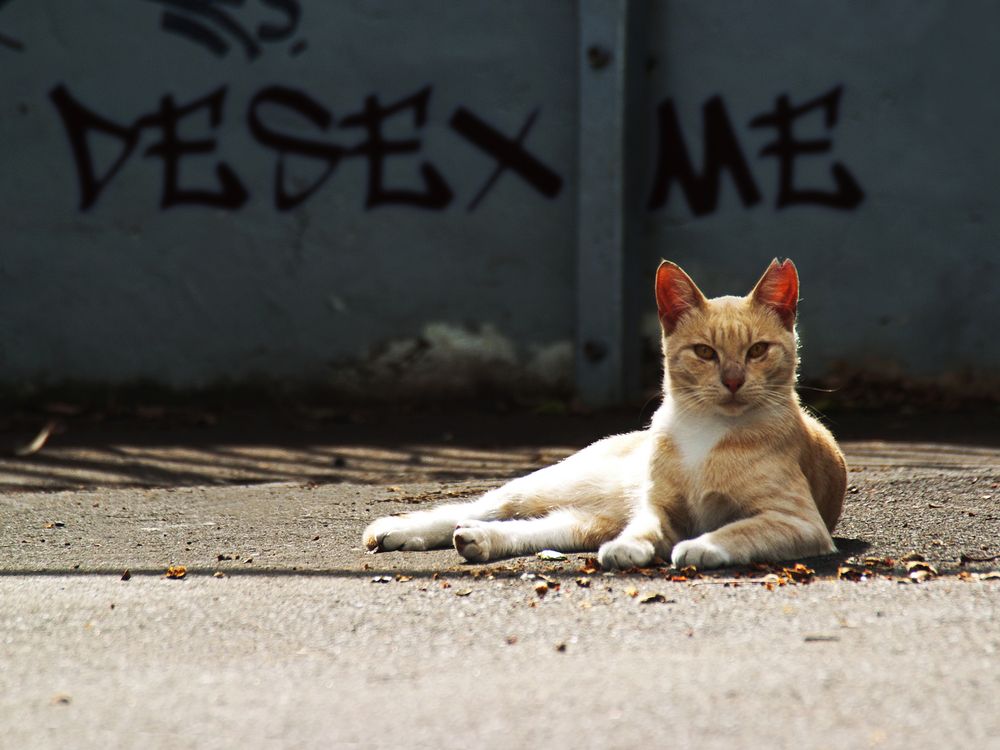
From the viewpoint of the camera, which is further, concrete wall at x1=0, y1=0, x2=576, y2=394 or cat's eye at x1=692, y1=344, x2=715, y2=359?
concrete wall at x1=0, y1=0, x2=576, y2=394

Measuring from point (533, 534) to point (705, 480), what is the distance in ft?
1.83

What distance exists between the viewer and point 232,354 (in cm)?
803

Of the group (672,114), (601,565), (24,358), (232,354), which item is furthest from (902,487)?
(24,358)

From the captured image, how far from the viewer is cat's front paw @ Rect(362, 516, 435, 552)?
395 centimetres

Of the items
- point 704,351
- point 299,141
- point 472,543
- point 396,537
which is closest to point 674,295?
point 704,351

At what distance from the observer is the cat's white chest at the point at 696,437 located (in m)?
3.74

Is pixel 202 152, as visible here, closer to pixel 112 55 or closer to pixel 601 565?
pixel 112 55

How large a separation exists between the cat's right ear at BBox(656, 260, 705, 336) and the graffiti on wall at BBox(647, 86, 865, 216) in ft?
13.3

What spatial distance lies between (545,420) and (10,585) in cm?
433

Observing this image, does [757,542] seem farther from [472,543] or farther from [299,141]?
[299,141]

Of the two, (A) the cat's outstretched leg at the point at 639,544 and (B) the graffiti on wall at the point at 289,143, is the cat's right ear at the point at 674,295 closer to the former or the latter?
(A) the cat's outstretched leg at the point at 639,544

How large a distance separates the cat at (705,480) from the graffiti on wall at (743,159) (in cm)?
403

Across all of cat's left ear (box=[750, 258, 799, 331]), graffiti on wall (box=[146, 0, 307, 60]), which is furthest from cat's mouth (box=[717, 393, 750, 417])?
graffiti on wall (box=[146, 0, 307, 60])

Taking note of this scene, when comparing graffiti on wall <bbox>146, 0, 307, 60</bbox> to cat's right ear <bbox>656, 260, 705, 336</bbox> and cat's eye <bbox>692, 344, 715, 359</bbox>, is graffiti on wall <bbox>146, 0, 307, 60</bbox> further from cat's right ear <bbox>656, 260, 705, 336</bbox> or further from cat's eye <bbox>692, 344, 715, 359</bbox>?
cat's eye <bbox>692, 344, 715, 359</bbox>
